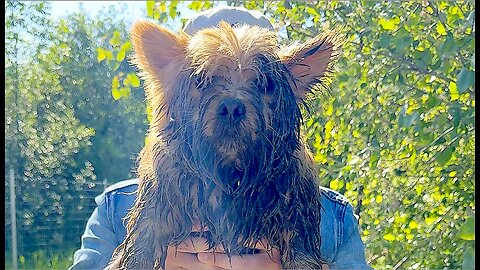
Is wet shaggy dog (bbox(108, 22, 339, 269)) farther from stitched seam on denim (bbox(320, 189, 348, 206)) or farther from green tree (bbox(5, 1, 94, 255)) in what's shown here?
green tree (bbox(5, 1, 94, 255))

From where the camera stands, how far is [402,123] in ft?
3.76

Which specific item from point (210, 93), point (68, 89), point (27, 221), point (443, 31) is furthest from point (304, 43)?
point (27, 221)

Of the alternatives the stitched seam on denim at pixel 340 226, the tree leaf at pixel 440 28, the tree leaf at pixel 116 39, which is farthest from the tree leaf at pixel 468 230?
the tree leaf at pixel 116 39

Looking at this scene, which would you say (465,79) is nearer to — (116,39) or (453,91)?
(453,91)

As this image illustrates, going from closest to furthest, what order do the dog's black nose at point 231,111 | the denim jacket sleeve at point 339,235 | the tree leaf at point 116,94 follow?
the dog's black nose at point 231,111
the denim jacket sleeve at point 339,235
the tree leaf at point 116,94

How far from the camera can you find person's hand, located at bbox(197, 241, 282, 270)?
93 centimetres

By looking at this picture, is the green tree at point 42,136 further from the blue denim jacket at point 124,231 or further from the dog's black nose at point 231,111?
the dog's black nose at point 231,111

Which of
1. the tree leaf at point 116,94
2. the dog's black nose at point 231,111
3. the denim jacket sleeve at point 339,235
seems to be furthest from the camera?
the tree leaf at point 116,94

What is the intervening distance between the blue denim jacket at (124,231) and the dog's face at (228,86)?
0.47ft

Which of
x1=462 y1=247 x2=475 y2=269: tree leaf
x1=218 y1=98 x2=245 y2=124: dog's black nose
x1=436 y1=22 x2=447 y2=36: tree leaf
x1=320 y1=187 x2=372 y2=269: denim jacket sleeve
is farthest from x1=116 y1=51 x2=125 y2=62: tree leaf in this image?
x1=462 y1=247 x2=475 y2=269: tree leaf

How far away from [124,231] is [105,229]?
0.06 meters

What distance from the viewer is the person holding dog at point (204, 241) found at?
3.04ft

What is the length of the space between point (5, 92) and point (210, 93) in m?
0.36

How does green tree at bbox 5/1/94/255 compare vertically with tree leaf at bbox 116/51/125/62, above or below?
below
